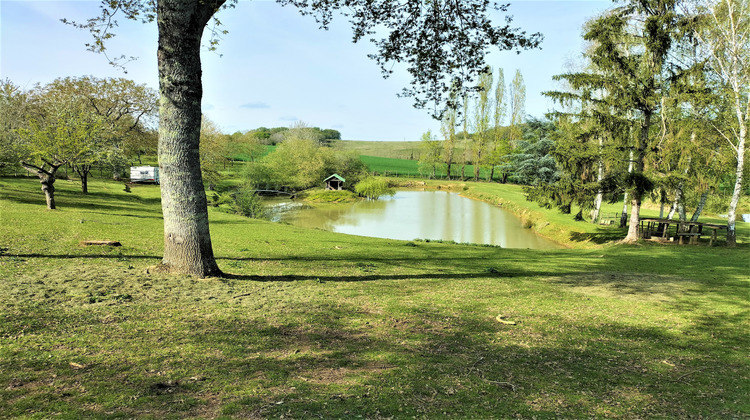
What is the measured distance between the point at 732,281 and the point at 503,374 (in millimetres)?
10850

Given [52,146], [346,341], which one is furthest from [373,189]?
[346,341]

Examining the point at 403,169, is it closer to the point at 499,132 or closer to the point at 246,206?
the point at 499,132

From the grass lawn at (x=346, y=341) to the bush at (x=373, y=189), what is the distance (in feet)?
153

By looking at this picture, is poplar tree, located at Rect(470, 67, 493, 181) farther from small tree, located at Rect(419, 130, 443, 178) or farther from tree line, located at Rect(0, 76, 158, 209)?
tree line, located at Rect(0, 76, 158, 209)

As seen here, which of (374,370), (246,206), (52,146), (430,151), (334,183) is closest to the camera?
(374,370)

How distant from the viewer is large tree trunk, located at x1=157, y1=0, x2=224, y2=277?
679 cm

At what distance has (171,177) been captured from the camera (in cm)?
701

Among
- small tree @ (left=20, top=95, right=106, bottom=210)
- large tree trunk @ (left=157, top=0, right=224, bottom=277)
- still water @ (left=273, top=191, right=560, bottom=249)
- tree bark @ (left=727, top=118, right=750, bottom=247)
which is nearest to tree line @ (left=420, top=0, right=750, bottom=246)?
tree bark @ (left=727, top=118, right=750, bottom=247)

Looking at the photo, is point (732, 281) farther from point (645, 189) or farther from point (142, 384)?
point (142, 384)

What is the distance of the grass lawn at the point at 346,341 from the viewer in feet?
11.5

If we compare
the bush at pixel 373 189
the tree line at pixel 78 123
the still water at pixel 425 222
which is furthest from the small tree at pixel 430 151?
the tree line at pixel 78 123

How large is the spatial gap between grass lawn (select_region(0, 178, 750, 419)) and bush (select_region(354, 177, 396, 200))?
46569mm

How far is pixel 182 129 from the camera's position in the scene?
6973 millimetres

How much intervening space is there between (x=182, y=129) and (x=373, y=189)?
50652 mm
